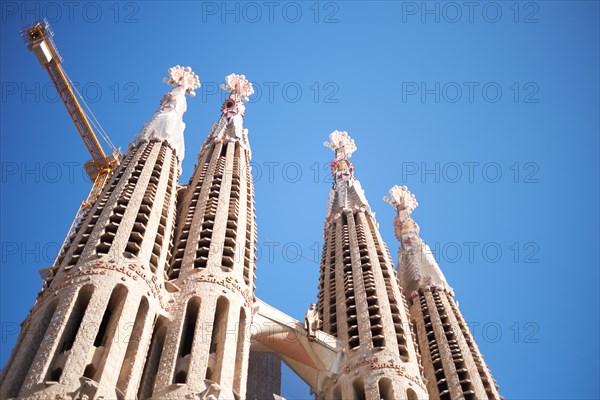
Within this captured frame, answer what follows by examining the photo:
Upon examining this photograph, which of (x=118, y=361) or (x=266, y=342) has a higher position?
(x=266, y=342)

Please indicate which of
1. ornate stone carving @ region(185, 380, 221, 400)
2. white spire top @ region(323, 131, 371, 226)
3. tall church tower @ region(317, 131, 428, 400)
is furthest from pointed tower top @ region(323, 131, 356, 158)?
ornate stone carving @ region(185, 380, 221, 400)

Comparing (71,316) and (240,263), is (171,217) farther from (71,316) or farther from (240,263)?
(71,316)

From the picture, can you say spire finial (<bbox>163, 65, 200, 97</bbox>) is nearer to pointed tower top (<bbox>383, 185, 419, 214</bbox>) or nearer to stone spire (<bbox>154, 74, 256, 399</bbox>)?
stone spire (<bbox>154, 74, 256, 399</bbox>)

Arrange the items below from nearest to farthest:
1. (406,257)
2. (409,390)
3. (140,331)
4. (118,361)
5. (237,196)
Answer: (118,361) → (140,331) → (409,390) → (237,196) → (406,257)

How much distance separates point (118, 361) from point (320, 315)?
18.0 m

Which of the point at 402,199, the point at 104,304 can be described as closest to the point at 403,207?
the point at 402,199

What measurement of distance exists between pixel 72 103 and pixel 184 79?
327 inches

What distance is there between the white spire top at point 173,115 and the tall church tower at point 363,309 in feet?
32.2

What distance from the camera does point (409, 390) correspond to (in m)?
31.8

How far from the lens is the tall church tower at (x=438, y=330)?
122 feet

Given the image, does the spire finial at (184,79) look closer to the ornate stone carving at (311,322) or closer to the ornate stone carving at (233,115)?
the ornate stone carving at (233,115)

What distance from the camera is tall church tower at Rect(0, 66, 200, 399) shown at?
2270cm

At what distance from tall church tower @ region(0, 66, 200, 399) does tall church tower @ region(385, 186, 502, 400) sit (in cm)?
1393

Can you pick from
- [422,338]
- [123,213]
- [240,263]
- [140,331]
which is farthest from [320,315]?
[140,331]
